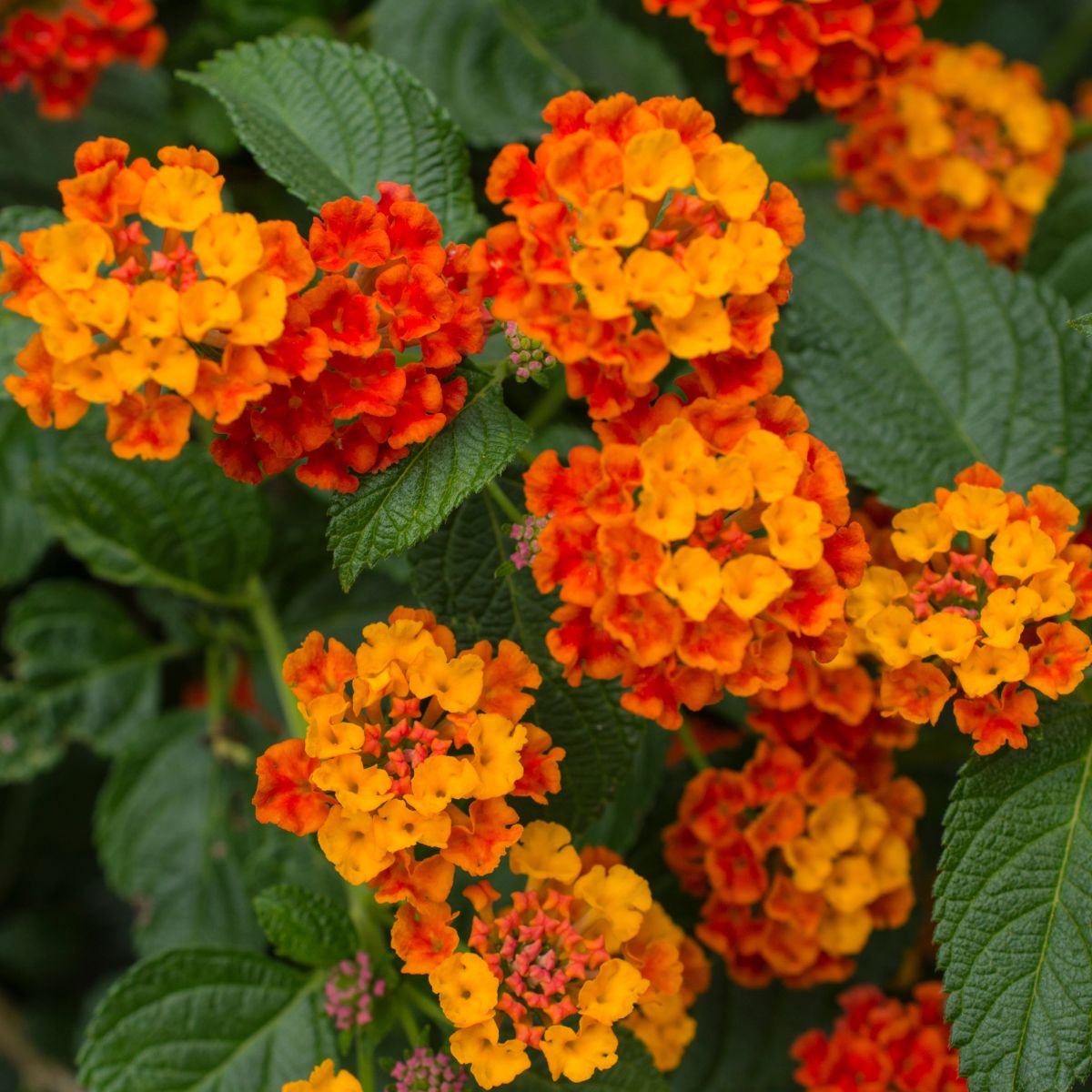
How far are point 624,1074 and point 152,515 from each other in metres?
0.82

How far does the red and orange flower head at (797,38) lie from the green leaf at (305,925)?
2.91ft

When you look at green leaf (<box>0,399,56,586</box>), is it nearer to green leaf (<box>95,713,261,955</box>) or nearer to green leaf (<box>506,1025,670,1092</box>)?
green leaf (<box>95,713,261,955</box>)

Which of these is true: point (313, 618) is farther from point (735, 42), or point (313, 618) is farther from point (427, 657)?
point (735, 42)

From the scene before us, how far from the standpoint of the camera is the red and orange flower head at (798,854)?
1230mm

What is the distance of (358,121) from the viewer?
123 centimetres

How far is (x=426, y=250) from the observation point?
999 mm

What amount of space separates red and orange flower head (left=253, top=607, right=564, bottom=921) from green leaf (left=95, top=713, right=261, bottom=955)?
659 millimetres

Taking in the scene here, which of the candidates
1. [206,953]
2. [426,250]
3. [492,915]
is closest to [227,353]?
[426,250]

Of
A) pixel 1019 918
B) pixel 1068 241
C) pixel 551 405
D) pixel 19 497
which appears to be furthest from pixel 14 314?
pixel 1068 241

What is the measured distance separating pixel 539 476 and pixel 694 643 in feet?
0.56

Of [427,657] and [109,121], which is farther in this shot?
[109,121]

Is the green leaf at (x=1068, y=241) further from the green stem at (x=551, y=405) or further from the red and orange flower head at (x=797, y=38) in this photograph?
the green stem at (x=551, y=405)

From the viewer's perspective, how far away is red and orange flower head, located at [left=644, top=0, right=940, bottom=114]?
4.15 feet

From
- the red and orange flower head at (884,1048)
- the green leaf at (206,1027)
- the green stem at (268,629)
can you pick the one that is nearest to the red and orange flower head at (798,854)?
the red and orange flower head at (884,1048)
